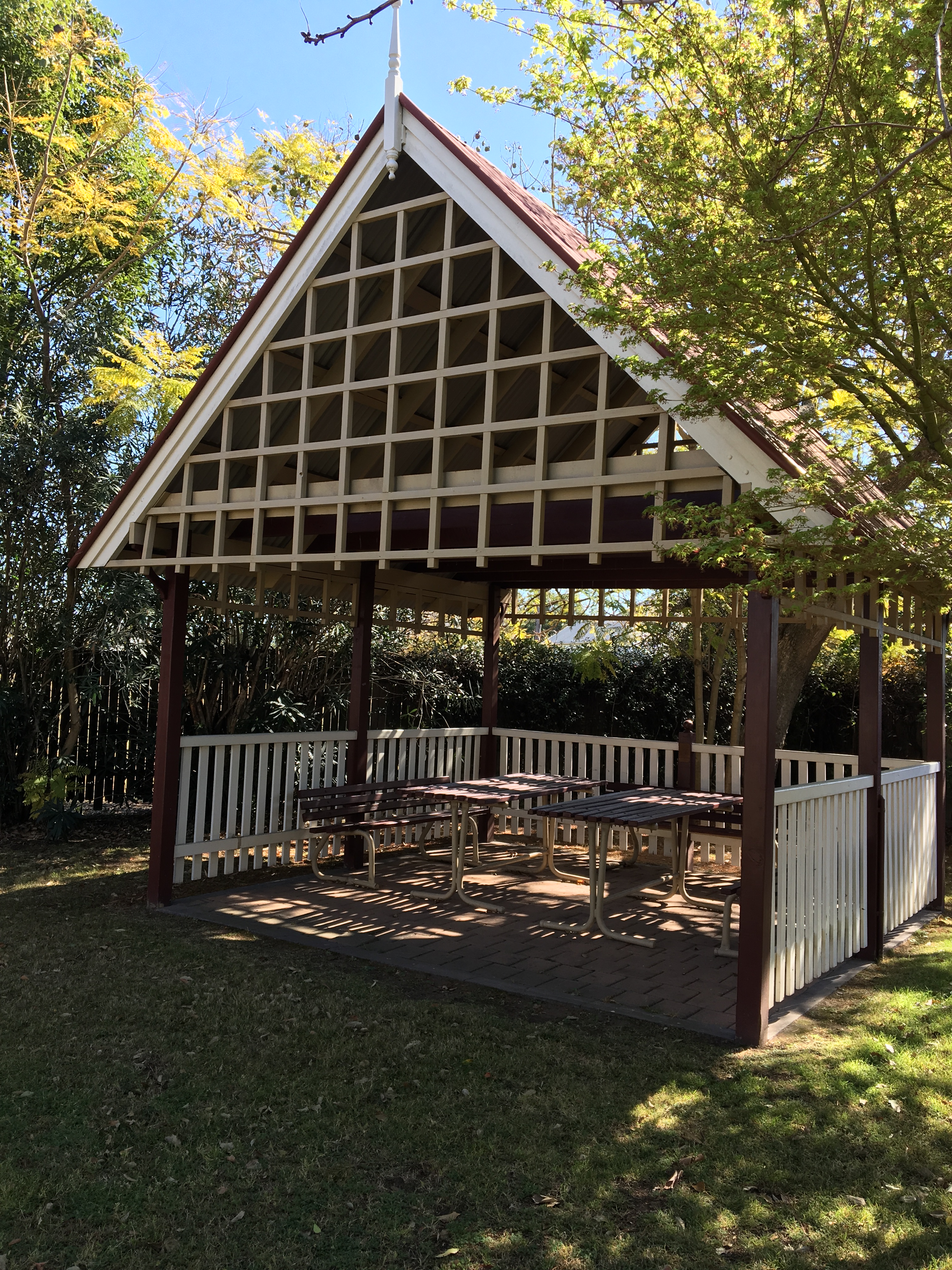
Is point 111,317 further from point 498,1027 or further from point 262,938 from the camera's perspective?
point 498,1027

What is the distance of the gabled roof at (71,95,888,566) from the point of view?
18.0ft

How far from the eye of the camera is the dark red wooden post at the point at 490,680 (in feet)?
37.5

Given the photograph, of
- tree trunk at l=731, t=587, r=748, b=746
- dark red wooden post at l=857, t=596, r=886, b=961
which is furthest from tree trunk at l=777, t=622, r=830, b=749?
dark red wooden post at l=857, t=596, r=886, b=961

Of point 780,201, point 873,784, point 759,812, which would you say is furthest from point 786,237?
point 873,784

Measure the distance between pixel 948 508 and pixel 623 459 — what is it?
6.65 ft

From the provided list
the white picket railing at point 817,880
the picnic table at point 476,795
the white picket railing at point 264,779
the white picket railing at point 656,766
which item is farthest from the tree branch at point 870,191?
the white picket railing at point 264,779

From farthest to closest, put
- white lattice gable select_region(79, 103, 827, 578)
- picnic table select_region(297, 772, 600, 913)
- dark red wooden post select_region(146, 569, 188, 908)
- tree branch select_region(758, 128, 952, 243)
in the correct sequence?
1. picnic table select_region(297, 772, 600, 913)
2. dark red wooden post select_region(146, 569, 188, 908)
3. white lattice gable select_region(79, 103, 827, 578)
4. tree branch select_region(758, 128, 952, 243)

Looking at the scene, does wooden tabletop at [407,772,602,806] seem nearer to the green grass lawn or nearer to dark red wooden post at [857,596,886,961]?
the green grass lawn

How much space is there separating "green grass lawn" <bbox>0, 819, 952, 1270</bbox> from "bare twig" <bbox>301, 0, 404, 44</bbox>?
6041 millimetres

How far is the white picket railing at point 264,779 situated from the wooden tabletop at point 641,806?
237 centimetres

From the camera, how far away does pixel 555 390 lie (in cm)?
908

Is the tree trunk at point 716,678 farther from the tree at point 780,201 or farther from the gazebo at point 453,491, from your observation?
the tree at point 780,201

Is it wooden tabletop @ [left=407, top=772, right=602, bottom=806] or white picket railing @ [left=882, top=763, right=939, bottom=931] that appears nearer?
white picket railing @ [left=882, top=763, right=939, bottom=931]

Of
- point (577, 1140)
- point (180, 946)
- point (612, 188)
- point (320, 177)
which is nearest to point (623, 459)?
point (612, 188)
